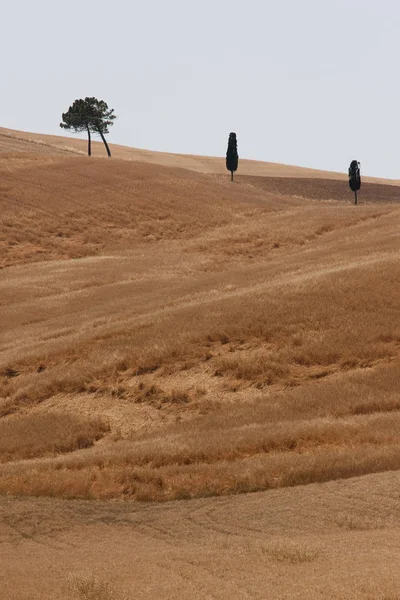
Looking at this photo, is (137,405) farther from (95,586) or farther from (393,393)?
(95,586)

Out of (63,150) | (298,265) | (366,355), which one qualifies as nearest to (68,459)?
(366,355)

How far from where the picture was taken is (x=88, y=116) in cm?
12762

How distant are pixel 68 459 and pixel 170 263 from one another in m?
36.8

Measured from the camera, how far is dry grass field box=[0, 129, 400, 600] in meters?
11.7

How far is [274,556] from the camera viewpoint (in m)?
11.8

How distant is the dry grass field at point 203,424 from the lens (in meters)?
11.7

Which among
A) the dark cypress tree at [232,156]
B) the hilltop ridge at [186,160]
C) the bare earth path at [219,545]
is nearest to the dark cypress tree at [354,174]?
the dark cypress tree at [232,156]

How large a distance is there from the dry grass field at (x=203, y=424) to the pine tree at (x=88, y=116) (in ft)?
235

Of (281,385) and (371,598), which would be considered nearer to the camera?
(371,598)

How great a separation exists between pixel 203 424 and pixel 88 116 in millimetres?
110031

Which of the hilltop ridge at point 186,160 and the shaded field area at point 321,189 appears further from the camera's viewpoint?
the hilltop ridge at point 186,160

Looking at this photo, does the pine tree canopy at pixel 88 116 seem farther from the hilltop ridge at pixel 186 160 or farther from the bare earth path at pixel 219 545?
the bare earth path at pixel 219 545

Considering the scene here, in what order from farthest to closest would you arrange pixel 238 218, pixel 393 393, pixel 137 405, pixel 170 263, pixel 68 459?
pixel 238 218 < pixel 170 263 < pixel 137 405 < pixel 393 393 < pixel 68 459

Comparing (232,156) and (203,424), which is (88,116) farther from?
(203,424)
